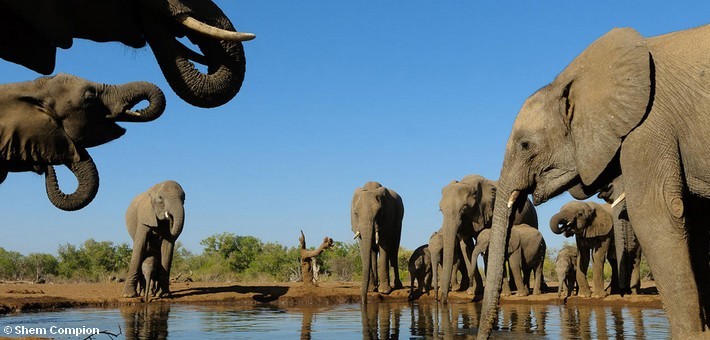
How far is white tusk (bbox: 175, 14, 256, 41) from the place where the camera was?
4715 mm

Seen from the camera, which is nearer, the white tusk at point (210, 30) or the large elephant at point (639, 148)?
the white tusk at point (210, 30)

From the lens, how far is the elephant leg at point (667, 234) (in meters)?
5.13

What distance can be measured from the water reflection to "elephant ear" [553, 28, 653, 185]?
219 inches

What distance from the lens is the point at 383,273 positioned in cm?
2034

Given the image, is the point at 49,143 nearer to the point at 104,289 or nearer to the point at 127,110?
the point at 127,110

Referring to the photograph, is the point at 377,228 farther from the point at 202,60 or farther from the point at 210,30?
the point at 210,30

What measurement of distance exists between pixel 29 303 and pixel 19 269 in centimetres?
2198

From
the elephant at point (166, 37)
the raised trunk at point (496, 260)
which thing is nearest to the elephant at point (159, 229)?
the raised trunk at point (496, 260)

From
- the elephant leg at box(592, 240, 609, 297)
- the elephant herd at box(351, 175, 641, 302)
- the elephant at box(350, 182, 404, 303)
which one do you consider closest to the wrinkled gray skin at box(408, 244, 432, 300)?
the elephant herd at box(351, 175, 641, 302)

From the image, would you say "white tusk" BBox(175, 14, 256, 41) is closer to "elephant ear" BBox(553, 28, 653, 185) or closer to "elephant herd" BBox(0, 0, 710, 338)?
"elephant herd" BBox(0, 0, 710, 338)

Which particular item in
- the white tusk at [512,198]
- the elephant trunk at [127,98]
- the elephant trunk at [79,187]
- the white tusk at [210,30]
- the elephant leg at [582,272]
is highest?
the elephant trunk at [127,98]

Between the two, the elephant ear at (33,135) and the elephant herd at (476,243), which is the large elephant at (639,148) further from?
the elephant herd at (476,243)

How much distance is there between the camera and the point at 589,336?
916 cm

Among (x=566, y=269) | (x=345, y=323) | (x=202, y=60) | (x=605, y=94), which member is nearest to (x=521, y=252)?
(x=566, y=269)
